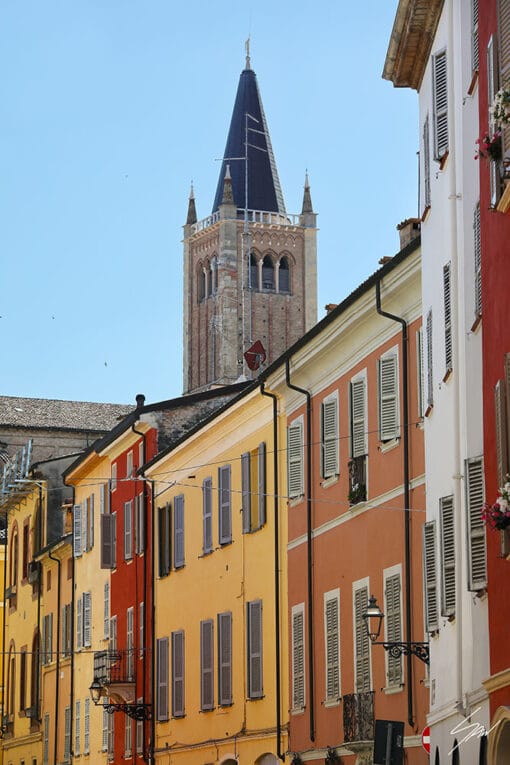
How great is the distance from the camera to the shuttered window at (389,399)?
24641 mm

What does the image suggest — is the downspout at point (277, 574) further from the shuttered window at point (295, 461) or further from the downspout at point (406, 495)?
the downspout at point (406, 495)

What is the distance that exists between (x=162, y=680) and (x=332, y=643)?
1238 centimetres

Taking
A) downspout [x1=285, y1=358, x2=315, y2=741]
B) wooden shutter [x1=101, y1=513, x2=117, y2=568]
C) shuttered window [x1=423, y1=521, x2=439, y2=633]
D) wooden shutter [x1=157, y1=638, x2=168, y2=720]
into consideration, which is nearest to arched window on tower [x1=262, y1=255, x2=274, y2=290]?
wooden shutter [x1=101, y1=513, x2=117, y2=568]

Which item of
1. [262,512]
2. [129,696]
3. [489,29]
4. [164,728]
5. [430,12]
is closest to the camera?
[489,29]

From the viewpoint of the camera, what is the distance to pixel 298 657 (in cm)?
2922

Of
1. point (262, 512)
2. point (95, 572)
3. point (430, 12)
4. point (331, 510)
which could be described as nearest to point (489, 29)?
point (430, 12)

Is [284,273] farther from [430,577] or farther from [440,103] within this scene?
[430,577]

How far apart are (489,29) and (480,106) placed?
3.36ft

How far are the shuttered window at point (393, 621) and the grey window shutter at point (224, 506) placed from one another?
980 centimetres

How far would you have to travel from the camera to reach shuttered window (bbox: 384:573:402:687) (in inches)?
942

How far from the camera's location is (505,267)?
1485cm

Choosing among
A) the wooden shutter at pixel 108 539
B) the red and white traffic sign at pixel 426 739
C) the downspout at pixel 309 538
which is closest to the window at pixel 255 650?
the downspout at pixel 309 538

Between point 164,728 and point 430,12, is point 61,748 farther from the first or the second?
point 430,12

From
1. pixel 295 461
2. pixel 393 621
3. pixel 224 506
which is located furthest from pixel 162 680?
pixel 393 621
